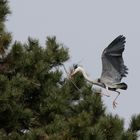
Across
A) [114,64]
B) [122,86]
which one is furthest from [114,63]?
[122,86]

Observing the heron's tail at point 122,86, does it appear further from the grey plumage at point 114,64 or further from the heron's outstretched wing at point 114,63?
the heron's outstretched wing at point 114,63

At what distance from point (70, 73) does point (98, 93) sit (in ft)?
1.41

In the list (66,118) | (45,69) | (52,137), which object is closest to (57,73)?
(45,69)

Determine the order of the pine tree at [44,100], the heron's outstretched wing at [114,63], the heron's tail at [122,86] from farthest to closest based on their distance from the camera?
the heron's tail at [122,86]
the heron's outstretched wing at [114,63]
the pine tree at [44,100]

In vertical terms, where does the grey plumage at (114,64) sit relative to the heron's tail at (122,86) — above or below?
above

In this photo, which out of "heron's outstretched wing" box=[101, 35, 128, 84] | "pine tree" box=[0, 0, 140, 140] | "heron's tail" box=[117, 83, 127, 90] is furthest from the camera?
"heron's tail" box=[117, 83, 127, 90]

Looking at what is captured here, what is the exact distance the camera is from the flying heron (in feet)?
35.0

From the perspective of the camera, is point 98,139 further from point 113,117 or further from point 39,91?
point 39,91

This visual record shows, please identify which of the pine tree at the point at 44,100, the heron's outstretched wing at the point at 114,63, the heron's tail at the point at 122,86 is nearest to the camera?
the pine tree at the point at 44,100

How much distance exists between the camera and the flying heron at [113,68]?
10656mm

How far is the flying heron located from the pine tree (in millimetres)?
255

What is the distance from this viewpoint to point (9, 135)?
1141 cm

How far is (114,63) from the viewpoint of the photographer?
35.7 feet

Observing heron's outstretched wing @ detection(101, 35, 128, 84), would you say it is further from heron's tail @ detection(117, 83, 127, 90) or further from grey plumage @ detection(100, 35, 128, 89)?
heron's tail @ detection(117, 83, 127, 90)
